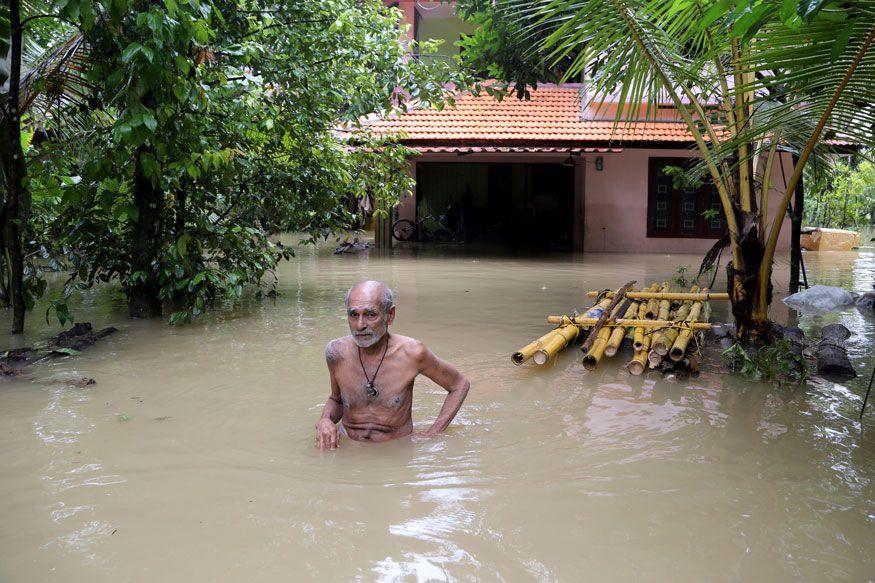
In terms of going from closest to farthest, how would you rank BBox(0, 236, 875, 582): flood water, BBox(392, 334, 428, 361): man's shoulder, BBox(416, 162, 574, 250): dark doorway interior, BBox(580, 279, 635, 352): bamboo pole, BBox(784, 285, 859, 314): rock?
BBox(0, 236, 875, 582): flood water < BBox(392, 334, 428, 361): man's shoulder < BBox(580, 279, 635, 352): bamboo pole < BBox(784, 285, 859, 314): rock < BBox(416, 162, 574, 250): dark doorway interior

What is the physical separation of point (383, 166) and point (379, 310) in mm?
6525

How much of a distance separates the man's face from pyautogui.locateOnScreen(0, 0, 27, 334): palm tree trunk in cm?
381

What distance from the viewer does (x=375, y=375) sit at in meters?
4.06

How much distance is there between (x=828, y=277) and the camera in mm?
13117

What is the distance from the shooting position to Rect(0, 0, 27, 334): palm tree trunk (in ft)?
20.2

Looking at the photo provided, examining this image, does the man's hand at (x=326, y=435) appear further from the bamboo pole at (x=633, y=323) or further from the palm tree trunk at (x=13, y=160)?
the palm tree trunk at (x=13, y=160)

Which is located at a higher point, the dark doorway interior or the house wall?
the house wall

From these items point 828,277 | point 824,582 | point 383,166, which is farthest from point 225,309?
point 828,277

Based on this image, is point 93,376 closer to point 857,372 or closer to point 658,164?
point 857,372

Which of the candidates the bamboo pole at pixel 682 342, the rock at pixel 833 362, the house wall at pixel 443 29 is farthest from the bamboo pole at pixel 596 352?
the house wall at pixel 443 29

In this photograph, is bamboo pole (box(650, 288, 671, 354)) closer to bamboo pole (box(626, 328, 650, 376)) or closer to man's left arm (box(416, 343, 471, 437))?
bamboo pole (box(626, 328, 650, 376))

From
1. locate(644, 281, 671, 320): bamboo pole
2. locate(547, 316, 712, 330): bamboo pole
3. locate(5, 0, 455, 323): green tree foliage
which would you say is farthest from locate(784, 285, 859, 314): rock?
locate(5, 0, 455, 323): green tree foliage

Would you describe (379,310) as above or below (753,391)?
above

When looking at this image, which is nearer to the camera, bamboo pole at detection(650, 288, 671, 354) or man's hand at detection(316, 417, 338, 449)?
man's hand at detection(316, 417, 338, 449)
